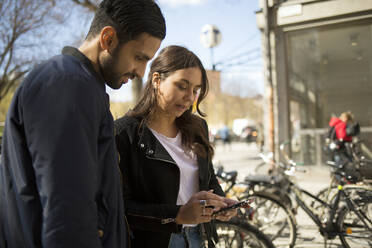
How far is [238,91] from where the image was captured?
51250 millimetres

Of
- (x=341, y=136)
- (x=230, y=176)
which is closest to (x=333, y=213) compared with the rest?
(x=230, y=176)

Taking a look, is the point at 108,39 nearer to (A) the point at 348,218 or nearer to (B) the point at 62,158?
(B) the point at 62,158

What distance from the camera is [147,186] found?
1630mm

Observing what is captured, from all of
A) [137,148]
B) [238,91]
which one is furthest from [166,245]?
[238,91]

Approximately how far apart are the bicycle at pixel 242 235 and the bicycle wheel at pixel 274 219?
1.27 m

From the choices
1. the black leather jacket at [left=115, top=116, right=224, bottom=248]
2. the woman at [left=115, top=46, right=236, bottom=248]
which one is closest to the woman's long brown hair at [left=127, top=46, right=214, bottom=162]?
the woman at [left=115, top=46, right=236, bottom=248]

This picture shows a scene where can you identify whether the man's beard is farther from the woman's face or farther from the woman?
the woman's face

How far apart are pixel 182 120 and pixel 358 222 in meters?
2.47

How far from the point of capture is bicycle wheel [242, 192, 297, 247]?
147 inches

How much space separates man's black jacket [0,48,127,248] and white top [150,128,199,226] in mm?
780

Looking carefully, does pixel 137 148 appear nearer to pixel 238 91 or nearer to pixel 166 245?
pixel 166 245

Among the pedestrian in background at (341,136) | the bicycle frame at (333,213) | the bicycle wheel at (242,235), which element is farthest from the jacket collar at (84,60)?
the pedestrian in background at (341,136)

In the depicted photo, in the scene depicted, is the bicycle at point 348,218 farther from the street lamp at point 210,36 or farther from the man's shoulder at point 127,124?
the street lamp at point 210,36

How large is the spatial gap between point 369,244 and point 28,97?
3588 mm
